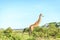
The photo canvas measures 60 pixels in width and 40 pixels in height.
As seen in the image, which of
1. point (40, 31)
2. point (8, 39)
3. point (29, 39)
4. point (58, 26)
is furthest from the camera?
point (58, 26)

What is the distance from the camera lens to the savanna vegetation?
33.7ft

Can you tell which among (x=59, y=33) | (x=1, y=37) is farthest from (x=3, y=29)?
(x=59, y=33)

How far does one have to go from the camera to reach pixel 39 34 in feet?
37.8

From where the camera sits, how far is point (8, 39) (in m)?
9.95

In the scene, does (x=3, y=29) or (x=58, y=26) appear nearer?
(x=3, y=29)

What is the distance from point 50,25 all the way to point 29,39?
1875 millimetres

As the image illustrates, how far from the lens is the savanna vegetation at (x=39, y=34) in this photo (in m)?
10.3

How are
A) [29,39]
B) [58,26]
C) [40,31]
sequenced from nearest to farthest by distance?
[29,39] < [40,31] < [58,26]

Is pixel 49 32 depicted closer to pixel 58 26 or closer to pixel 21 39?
pixel 58 26

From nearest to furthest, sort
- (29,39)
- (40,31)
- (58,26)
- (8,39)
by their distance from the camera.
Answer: (8,39) < (29,39) < (40,31) < (58,26)

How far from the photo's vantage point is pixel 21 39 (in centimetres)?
1031

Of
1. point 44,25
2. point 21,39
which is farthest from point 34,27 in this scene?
point 21,39

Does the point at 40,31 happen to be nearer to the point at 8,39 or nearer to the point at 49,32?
the point at 49,32

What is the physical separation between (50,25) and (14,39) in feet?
8.28
